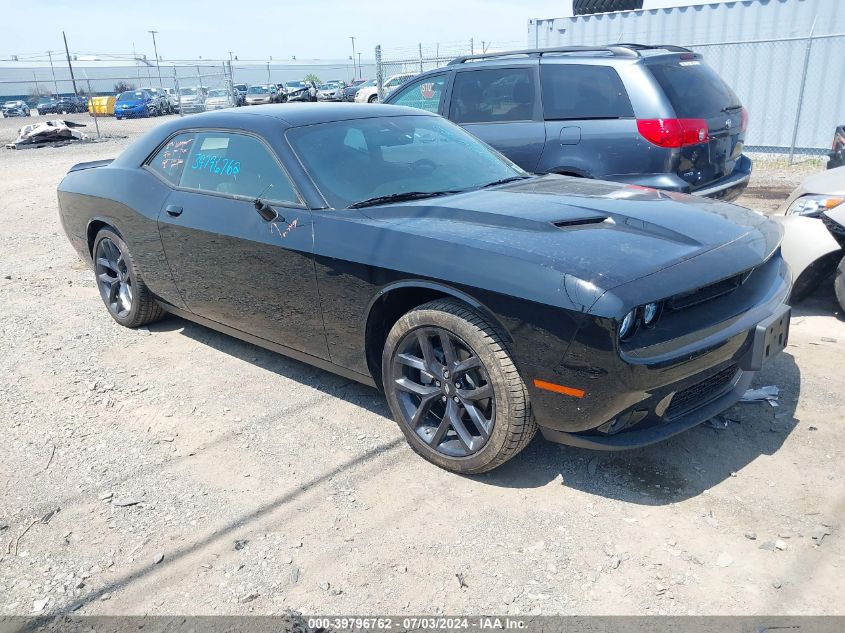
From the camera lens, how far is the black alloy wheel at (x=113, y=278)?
511 centimetres

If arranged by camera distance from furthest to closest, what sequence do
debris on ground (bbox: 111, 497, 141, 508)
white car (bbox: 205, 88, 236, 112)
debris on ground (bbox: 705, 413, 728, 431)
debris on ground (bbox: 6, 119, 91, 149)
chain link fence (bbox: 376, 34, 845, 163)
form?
white car (bbox: 205, 88, 236, 112) → debris on ground (bbox: 6, 119, 91, 149) → chain link fence (bbox: 376, 34, 845, 163) → debris on ground (bbox: 705, 413, 728, 431) → debris on ground (bbox: 111, 497, 141, 508)

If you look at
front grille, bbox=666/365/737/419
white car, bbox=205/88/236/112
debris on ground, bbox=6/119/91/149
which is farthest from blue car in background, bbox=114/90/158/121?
front grille, bbox=666/365/737/419

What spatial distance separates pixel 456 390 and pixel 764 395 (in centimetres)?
176

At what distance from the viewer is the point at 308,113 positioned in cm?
411

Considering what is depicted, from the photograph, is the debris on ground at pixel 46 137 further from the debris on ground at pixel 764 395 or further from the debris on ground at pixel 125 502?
the debris on ground at pixel 764 395

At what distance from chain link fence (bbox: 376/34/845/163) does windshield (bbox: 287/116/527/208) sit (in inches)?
325

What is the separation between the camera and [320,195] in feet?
11.6

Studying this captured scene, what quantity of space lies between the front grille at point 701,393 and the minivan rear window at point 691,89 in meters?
3.26

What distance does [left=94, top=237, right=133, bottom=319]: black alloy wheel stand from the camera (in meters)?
5.11

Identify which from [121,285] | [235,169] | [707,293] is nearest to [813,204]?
[707,293]

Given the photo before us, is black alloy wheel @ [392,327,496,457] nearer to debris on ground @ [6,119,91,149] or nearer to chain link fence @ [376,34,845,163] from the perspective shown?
chain link fence @ [376,34,845,163]

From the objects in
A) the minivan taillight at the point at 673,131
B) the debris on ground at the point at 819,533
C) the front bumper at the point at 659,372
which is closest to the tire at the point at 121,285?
the front bumper at the point at 659,372

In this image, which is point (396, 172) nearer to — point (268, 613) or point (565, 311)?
point (565, 311)

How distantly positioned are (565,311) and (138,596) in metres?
1.87
